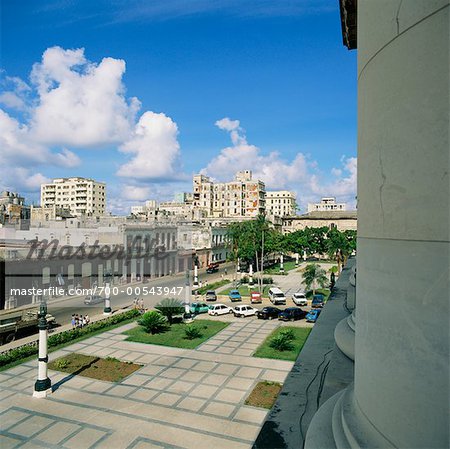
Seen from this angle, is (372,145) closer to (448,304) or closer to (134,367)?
(448,304)

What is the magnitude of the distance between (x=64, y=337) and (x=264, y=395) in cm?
1487

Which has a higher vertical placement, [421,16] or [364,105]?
[421,16]

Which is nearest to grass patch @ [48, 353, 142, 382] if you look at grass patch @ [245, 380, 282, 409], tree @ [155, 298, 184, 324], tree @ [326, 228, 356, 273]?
grass patch @ [245, 380, 282, 409]

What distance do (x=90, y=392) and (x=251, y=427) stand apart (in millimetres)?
7664

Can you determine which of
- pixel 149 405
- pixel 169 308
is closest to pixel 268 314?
pixel 169 308

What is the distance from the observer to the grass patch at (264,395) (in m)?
15.5

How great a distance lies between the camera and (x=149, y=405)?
15.6 meters

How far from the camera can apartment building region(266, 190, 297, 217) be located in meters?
155

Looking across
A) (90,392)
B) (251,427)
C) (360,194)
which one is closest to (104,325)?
(90,392)

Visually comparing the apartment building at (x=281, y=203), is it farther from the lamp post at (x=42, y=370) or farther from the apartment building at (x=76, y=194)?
the lamp post at (x=42, y=370)

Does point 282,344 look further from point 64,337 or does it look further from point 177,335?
point 64,337

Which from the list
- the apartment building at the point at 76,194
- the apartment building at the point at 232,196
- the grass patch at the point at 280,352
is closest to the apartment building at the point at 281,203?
the apartment building at the point at 232,196

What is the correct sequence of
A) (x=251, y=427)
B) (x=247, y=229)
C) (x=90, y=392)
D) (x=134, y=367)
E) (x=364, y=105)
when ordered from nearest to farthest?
1. (x=364, y=105)
2. (x=251, y=427)
3. (x=90, y=392)
4. (x=134, y=367)
5. (x=247, y=229)

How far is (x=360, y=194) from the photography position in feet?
10.1
